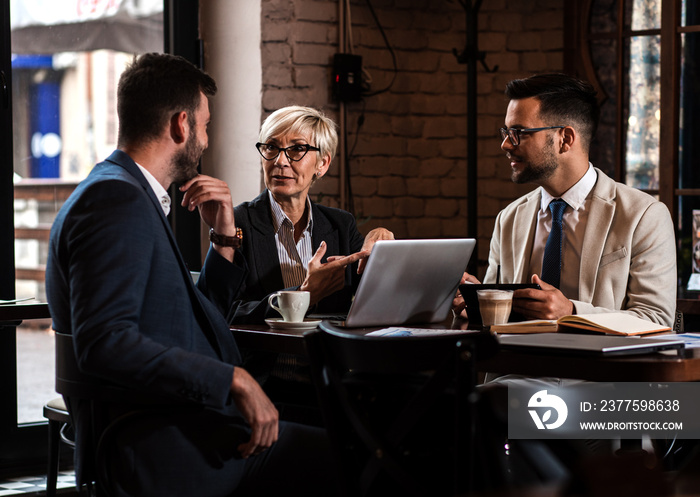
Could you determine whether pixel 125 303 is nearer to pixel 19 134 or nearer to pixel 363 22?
pixel 19 134

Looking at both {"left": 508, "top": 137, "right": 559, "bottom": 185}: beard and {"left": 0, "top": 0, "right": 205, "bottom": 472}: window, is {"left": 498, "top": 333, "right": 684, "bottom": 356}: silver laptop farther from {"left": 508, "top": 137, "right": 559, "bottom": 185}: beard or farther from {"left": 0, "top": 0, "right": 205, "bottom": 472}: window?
{"left": 0, "top": 0, "right": 205, "bottom": 472}: window

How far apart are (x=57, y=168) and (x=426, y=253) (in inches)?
84.3

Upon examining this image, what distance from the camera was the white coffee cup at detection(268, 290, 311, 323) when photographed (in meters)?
2.02

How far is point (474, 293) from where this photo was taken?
1.98 metres

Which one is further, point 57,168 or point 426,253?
point 57,168

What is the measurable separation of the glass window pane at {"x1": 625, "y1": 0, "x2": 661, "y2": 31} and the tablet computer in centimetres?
→ 227

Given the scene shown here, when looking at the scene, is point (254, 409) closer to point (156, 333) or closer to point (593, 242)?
point (156, 333)

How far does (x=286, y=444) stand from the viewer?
5.71ft

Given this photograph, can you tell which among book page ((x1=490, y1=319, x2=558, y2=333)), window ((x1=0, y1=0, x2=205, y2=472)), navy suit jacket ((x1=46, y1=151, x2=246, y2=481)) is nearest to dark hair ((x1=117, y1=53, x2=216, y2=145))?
navy suit jacket ((x1=46, y1=151, x2=246, y2=481))

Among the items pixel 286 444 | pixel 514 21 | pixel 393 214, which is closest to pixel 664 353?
pixel 286 444

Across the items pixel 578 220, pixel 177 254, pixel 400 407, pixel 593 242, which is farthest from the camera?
pixel 578 220

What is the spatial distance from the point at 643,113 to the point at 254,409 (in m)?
2.88

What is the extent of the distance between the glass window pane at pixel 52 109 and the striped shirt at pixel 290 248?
1.27 meters

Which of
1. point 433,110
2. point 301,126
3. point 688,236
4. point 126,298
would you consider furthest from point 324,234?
point 688,236
